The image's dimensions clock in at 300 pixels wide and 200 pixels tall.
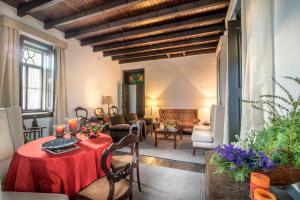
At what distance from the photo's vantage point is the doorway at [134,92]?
22.1 ft

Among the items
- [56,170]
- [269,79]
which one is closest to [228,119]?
[269,79]

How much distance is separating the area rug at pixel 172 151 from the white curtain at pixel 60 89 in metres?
1.75

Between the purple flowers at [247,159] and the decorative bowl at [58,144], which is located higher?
the purple flowers at [247,159]

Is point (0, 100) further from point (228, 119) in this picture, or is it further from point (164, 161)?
point (228, 119)

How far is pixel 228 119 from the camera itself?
2.20 metres

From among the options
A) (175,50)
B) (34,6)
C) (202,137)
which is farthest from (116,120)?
(34,6)

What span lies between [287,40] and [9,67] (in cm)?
388

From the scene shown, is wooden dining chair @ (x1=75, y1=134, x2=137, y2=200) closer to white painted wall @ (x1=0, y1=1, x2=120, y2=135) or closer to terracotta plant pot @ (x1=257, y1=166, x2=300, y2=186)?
terracotta plant pot @ (x1=257, y1=166, x2=300, y2=186)

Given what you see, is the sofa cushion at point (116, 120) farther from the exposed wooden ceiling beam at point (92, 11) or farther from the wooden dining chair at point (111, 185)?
the wooden dining chair at point (111, 185)

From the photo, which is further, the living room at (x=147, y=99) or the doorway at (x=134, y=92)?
the doorway at (x=134, y=92)

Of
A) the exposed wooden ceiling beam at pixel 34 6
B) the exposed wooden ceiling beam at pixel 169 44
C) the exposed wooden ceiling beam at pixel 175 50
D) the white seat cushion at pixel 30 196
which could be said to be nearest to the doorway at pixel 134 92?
the exposed wooden ceiling beam at pixel 175 50

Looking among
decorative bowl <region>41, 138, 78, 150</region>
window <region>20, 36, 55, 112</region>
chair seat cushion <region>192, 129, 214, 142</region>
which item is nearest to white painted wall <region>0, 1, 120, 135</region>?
window <region>20, 36, 55, 112</region>

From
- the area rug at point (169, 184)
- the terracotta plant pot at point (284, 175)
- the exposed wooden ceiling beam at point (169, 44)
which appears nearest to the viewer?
the terracotta plant pot at point (284, 175)

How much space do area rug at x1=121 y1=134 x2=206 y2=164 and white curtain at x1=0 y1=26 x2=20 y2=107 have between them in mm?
2490
